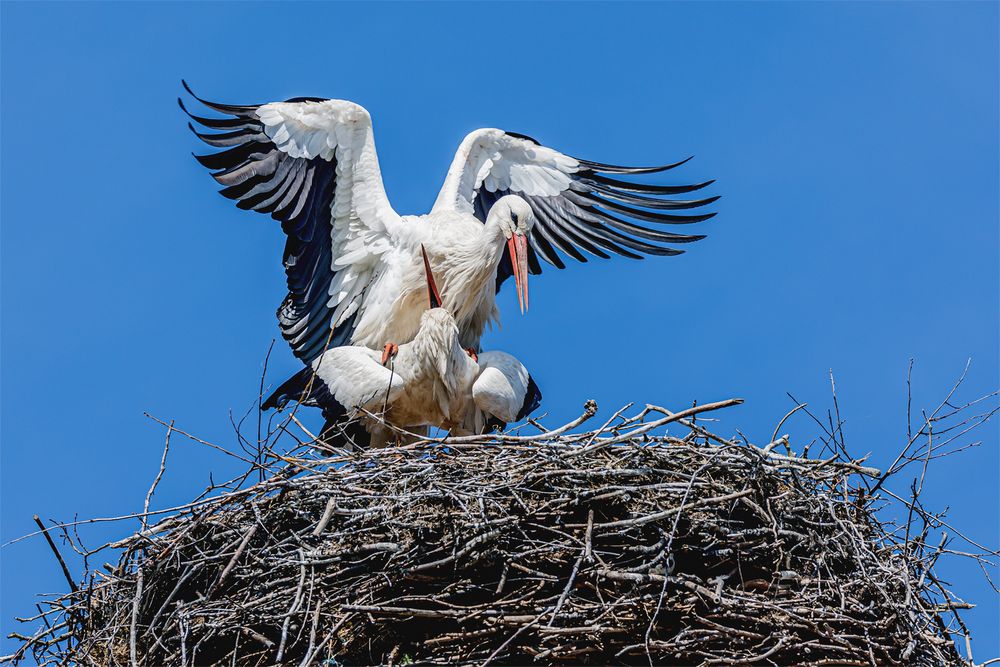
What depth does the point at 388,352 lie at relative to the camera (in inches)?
242

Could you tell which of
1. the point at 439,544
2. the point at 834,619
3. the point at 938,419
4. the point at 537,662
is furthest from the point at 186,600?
the point at 938,419

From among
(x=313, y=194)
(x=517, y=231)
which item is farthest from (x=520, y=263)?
(x=313, y=194)

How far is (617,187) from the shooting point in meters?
7.14

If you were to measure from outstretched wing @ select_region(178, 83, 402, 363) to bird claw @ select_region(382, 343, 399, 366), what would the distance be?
12.1 inches

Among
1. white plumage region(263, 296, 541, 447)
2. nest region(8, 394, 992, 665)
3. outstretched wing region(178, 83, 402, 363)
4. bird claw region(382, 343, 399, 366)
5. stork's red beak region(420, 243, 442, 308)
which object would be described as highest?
outstretched wing region(178, 83, 402, 363)

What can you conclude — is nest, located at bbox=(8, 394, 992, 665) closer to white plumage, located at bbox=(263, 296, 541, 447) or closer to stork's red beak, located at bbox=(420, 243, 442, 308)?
white plumage, located at bbox=(263, 296, 541, 447)

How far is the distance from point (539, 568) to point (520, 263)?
193cm

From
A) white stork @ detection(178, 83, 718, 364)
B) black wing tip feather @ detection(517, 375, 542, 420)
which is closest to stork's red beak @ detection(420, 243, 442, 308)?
white stork @ detection(178, 83, 718, 364)

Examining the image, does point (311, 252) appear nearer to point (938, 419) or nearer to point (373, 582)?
point (373, 582)

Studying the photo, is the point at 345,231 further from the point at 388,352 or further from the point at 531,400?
the point at 531,400

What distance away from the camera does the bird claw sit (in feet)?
20.0

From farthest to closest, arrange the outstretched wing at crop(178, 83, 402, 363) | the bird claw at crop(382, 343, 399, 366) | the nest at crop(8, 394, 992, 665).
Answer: the outstretched wing at crop(178, 83, 402, 363) → the bird claw at crop(382, 343, 399, 366) → the nest at crop(8, 394, 992, 665)

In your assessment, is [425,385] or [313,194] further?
[313,194]

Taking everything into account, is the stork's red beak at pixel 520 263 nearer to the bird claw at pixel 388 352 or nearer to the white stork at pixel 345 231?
the white stork at pixel 345 231
